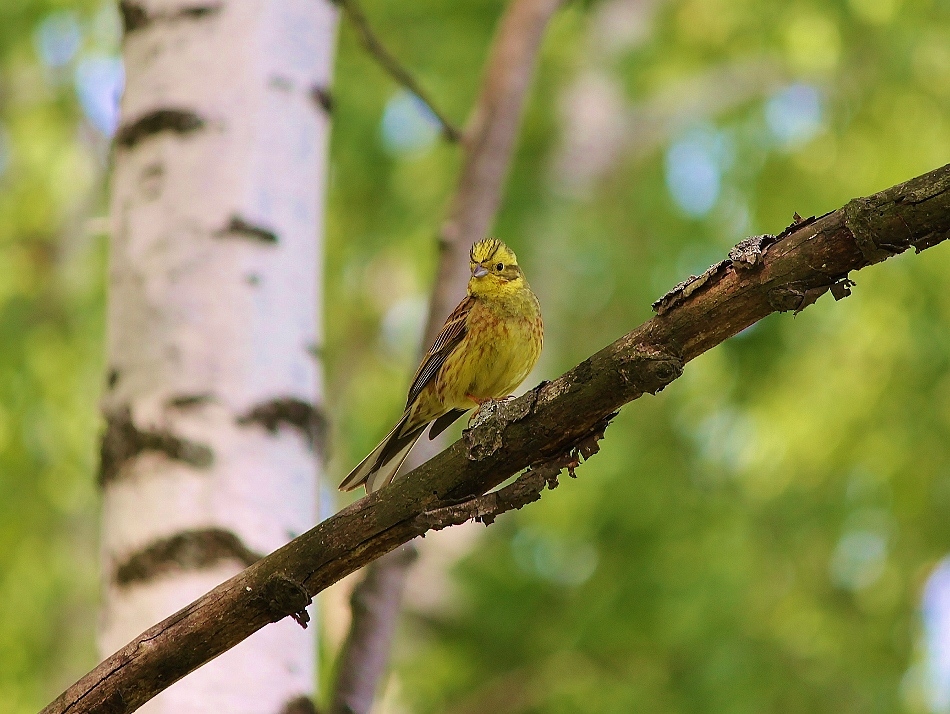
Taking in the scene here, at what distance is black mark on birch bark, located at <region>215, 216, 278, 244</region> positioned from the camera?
315 cm

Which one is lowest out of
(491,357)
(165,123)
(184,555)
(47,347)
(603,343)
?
(184,555)

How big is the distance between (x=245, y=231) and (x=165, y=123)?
16.5 inches

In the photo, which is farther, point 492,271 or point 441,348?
point 492,271

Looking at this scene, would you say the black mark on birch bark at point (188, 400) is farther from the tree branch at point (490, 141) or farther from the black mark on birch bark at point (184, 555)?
the tree branch at point (490, 141)

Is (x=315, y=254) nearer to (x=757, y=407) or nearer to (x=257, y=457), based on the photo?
(x=257, y=457)

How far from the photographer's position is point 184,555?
2.82 m

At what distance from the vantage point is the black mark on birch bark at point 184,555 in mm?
2811

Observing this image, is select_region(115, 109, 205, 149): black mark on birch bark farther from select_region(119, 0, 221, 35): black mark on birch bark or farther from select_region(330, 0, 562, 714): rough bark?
select_region(330, 0, 562, 714): rough bark

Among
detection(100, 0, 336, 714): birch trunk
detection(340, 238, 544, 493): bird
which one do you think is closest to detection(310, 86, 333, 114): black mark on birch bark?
detection(100, 0, 336, 714): birch trunk

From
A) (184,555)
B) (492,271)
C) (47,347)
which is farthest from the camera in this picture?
(47,347)

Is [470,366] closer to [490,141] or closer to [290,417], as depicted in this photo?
[490,141]

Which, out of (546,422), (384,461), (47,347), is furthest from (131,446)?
(47,347)

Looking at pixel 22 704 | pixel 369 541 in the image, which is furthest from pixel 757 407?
pixel 369 541

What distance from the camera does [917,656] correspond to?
8.34 m
